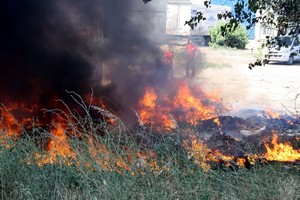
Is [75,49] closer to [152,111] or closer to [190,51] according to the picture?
[152,111]

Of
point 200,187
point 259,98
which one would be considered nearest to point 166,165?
point 200,187

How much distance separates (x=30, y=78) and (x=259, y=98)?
732 centimetres

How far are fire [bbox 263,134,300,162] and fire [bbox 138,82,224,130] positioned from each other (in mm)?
2316

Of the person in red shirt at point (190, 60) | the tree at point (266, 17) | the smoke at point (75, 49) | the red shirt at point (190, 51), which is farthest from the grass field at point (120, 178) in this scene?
the red shirt at point (190, 51)

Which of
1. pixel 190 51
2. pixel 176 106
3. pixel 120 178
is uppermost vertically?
pixel 120 178

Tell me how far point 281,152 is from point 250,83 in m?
10.9

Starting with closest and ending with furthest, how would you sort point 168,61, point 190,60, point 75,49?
point 75,49, point 168,61, point 190,60

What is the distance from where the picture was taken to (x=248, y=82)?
17.5m

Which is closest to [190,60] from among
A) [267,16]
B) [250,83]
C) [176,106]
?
[250,83]

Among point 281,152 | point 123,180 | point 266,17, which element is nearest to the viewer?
point 123,180

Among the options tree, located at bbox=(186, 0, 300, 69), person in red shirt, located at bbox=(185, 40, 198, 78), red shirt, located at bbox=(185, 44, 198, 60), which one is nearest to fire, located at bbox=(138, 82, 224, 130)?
tree, located at bbox=(186, 0, 300, 69)

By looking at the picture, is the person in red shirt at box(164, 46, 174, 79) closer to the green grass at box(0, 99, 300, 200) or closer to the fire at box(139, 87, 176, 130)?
the fire at box(139, 87, 176, 130)

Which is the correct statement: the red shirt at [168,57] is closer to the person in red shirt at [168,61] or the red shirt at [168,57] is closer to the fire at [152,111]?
the person in red shirt at [168,61]

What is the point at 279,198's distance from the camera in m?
3.57
